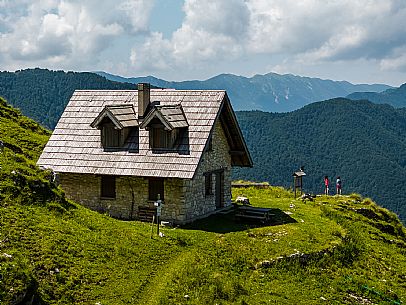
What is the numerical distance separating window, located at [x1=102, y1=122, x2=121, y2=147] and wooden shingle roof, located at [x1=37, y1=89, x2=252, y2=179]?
0.49m

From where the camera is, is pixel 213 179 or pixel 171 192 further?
pixel 213 179

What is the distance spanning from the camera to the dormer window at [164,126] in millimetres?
29797

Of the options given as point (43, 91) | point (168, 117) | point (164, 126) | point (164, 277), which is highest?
point (43, 91)

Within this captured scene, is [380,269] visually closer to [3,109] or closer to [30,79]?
[3,109]

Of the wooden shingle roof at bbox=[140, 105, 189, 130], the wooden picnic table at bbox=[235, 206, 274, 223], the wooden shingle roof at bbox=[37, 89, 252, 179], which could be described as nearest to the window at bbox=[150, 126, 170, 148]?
the wooden shingle roof at bbox=[37, 89, 252, 179]

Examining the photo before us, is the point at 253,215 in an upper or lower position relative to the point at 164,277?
upper

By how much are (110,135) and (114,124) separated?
0.84 m

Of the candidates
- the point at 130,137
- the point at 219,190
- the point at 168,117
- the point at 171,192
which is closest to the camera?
the point at 171,192

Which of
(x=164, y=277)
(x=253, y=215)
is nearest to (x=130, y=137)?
(x=253, y=215)

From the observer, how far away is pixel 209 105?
31.8 metres

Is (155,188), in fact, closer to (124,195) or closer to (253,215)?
(124,195)

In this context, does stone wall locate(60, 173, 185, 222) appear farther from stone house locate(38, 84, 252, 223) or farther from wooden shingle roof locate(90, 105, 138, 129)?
wooden shingle roof locate(90, 105, 138, 129)

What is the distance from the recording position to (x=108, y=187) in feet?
104

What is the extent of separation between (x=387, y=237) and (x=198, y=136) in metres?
14.5
